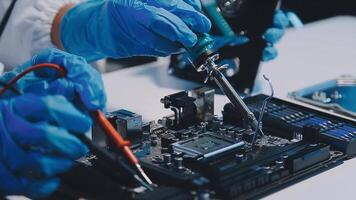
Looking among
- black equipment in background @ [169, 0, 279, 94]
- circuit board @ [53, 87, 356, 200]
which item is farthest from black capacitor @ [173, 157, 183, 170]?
black equipment in background @ [169, 0, 279, 94]

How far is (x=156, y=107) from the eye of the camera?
1488mm

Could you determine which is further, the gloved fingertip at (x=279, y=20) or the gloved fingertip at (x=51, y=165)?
the gloved fingertip at (x=279, y=20)

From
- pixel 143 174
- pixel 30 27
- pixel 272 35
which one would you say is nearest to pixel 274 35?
pixel 272 35

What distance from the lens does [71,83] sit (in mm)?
970

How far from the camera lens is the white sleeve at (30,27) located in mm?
1601

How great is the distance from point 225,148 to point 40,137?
1.00 feet

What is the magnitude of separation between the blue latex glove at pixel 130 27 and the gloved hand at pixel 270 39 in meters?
0.24

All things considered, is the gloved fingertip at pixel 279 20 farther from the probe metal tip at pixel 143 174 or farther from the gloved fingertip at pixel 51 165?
the gloved fingertip at pixel 51 165

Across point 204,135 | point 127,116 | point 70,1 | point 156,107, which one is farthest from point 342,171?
point 70,1

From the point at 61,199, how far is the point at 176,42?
429 mm

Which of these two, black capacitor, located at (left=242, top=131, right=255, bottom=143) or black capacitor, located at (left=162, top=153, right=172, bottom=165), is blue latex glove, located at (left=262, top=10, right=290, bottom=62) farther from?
black capacitor, located at (left=162, top=153, right=172, bottom=165)

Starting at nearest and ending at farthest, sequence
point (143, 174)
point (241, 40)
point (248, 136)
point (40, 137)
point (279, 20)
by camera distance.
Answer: point (40, 137)
point (143, 174)
point (248, 136)
point (241, 40)
point (279, 20)

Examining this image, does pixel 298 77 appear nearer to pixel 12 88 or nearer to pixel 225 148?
pixel 225 148

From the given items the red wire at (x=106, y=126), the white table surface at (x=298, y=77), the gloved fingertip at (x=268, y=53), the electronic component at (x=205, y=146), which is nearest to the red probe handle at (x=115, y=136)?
the red wire at (x=106, y=126)
